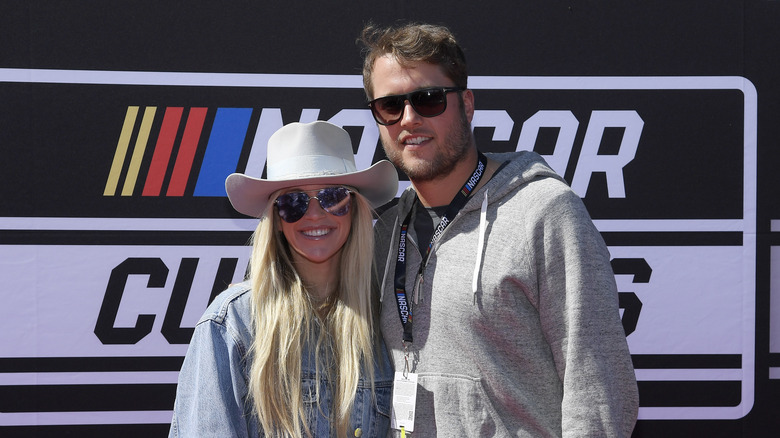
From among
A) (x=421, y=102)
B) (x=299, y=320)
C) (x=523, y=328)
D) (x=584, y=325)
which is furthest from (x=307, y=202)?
(x=584, y=325)

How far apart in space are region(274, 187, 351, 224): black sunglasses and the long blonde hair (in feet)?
0.14

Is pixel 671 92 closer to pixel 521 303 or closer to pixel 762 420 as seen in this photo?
pixel 762 420

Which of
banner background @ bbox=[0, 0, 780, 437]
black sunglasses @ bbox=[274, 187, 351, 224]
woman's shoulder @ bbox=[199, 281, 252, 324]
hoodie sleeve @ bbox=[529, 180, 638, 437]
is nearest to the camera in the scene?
hoodie sleeve @ bbox=[529, 180, 638, 437]

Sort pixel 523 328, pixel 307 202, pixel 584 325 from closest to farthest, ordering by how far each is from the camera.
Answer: pixel 584 325 < pixel 523 328 < pixel 307 202

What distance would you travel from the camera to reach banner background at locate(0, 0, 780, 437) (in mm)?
2535

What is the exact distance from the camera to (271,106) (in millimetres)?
Answer: 2621

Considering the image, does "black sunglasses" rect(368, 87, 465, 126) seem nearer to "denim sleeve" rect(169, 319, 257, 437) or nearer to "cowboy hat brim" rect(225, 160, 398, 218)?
"cowboy hat brim" rect(225, 160, 398, 218)

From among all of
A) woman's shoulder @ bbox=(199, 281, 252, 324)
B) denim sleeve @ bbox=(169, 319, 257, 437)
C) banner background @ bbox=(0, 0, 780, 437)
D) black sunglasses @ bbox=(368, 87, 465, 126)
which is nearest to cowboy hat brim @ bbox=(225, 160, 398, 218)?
black sunglasses @ bbox=(368, 87, 465, 126)

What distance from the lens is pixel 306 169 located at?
A: 1.67 metres

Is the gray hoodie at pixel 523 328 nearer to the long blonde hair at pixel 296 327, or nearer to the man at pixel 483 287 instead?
the man at pixel 483 287

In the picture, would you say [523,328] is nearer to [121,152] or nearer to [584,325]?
[584,325]

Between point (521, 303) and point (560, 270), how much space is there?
0.13 m

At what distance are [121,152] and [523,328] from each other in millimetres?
1776

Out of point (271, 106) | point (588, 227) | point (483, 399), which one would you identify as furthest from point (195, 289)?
point (588, 227)
